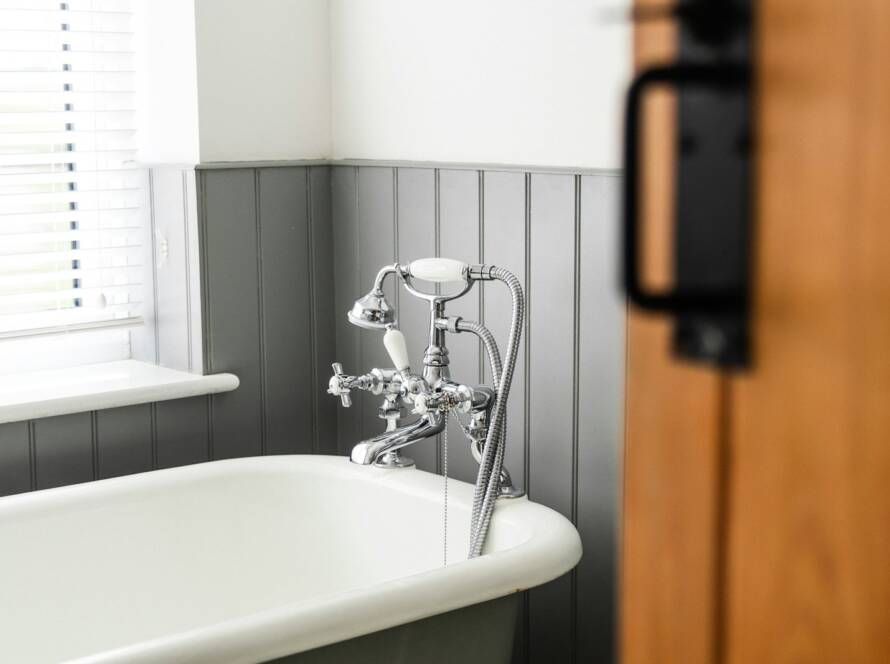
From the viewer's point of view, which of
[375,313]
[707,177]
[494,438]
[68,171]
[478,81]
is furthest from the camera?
[68,171]

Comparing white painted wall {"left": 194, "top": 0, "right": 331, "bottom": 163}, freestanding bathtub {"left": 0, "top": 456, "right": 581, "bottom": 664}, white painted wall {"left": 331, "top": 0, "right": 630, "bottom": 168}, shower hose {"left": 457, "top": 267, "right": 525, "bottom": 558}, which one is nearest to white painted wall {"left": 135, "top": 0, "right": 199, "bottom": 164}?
white painted wall {"left": 194, "top": 0, "right": 331, "bottom": 163}

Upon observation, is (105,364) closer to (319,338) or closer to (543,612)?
(319,338)

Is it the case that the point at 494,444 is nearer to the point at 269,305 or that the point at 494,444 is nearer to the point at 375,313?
the point at 375,313

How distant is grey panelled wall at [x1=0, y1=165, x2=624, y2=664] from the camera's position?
1902 millimetres

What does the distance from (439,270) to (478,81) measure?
1.36 feet

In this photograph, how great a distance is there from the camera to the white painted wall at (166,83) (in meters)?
2.24

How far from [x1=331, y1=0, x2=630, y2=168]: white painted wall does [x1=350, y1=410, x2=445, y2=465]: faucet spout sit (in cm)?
47

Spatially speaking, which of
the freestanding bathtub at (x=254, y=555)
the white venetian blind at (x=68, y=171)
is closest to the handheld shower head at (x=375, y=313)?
the freestanding bathtub at (x=254, y=555)

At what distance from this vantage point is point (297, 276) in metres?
2.39

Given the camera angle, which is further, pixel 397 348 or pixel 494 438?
pixel 397 348

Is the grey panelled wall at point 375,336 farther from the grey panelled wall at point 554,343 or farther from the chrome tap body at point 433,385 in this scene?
the chrome tap body at point 433,385

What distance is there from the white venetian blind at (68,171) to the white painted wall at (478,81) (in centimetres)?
44

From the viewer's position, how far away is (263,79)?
2.33 metres

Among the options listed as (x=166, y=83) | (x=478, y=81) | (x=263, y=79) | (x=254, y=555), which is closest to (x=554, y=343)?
(x=478, y=81)
